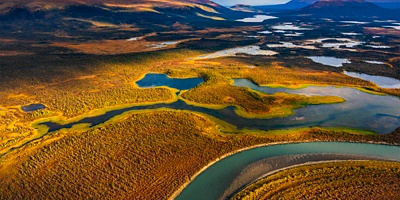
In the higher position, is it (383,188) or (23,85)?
(23,85)

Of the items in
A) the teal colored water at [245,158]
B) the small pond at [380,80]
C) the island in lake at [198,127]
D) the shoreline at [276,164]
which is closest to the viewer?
the teal colored water at [245,158]

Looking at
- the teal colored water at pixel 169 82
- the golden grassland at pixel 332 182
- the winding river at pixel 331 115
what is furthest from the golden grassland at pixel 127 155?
the teal colored water at pixel 169 82

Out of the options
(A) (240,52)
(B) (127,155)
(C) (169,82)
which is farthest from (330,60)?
(B) (127,155)

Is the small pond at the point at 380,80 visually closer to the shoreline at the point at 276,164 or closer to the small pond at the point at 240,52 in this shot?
the small pond at the point at 240,52

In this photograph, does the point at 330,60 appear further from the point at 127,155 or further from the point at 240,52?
the point at 127,155

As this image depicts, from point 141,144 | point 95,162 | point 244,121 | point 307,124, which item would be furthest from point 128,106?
point 307,124

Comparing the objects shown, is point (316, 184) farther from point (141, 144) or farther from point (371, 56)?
point (371, 56)

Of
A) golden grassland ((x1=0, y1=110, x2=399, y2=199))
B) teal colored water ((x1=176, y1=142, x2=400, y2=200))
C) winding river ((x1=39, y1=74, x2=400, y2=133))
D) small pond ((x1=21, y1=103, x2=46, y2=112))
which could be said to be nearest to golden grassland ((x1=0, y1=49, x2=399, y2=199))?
golden grassland ((x1=0, y1=110, x2=399, y2=199))
